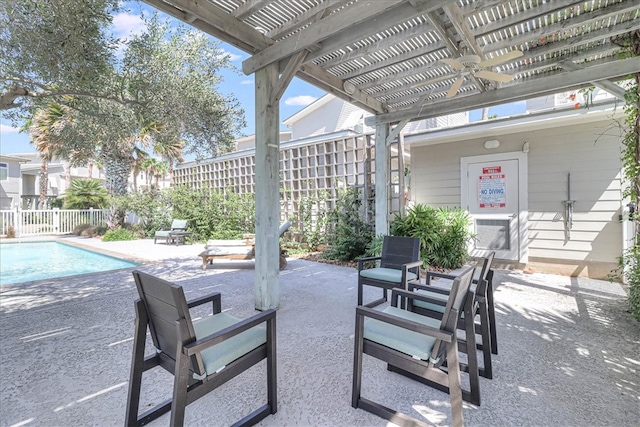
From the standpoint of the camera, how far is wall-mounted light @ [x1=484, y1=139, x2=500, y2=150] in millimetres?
6273

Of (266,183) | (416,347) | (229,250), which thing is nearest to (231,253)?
(229,250)

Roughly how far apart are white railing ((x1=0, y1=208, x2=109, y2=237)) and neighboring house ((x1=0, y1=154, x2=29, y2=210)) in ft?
11.6

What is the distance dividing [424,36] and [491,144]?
11.7 ft

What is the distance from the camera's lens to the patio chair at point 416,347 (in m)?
1.69

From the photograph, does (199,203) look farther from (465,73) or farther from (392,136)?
(465,73)

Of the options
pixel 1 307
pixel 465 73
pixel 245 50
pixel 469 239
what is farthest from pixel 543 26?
A: pixel 1 307

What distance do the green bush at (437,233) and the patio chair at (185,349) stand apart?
4.61m

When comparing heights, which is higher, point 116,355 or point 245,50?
point 245,50

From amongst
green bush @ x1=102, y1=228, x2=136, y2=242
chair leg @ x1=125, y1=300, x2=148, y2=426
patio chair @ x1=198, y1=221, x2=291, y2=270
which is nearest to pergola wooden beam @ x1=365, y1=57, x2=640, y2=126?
patio chair @ x1=198, y1=221, x2=291, y2=270

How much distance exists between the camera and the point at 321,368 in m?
2.41

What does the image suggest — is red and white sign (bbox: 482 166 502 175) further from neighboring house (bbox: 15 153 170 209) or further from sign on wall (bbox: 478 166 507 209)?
neighboring house (bbox: 15 153 170 209)

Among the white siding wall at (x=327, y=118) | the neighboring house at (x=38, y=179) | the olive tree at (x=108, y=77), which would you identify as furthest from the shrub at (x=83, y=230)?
the white siding wall at (x=327, y=118)

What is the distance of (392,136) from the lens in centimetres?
577

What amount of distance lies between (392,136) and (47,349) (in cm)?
556
